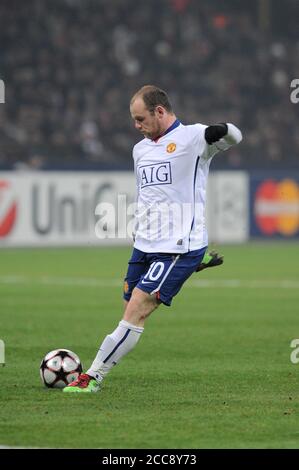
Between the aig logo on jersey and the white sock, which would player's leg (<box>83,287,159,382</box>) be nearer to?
the white sock

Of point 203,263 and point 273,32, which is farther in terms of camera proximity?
point 273,32

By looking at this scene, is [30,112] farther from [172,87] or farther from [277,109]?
[277,109]

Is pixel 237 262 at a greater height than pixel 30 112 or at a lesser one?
lesser

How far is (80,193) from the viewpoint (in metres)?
26.9

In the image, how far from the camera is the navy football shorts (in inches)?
328

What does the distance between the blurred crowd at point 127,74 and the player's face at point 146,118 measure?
18602 millimetres

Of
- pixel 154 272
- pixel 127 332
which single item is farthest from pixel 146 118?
pixel 127 332

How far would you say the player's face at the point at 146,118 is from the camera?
27.5 ft

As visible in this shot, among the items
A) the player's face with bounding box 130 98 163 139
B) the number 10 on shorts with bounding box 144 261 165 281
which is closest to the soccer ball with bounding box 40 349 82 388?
the number 10 on shorts with bounding box 144 261 165 281

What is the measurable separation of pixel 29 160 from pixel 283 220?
6.83 metres

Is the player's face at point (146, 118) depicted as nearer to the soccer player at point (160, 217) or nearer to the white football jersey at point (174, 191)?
the soccer player at point (160, 217)

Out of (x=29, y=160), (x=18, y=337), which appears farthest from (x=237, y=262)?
(x=18, y=337)
